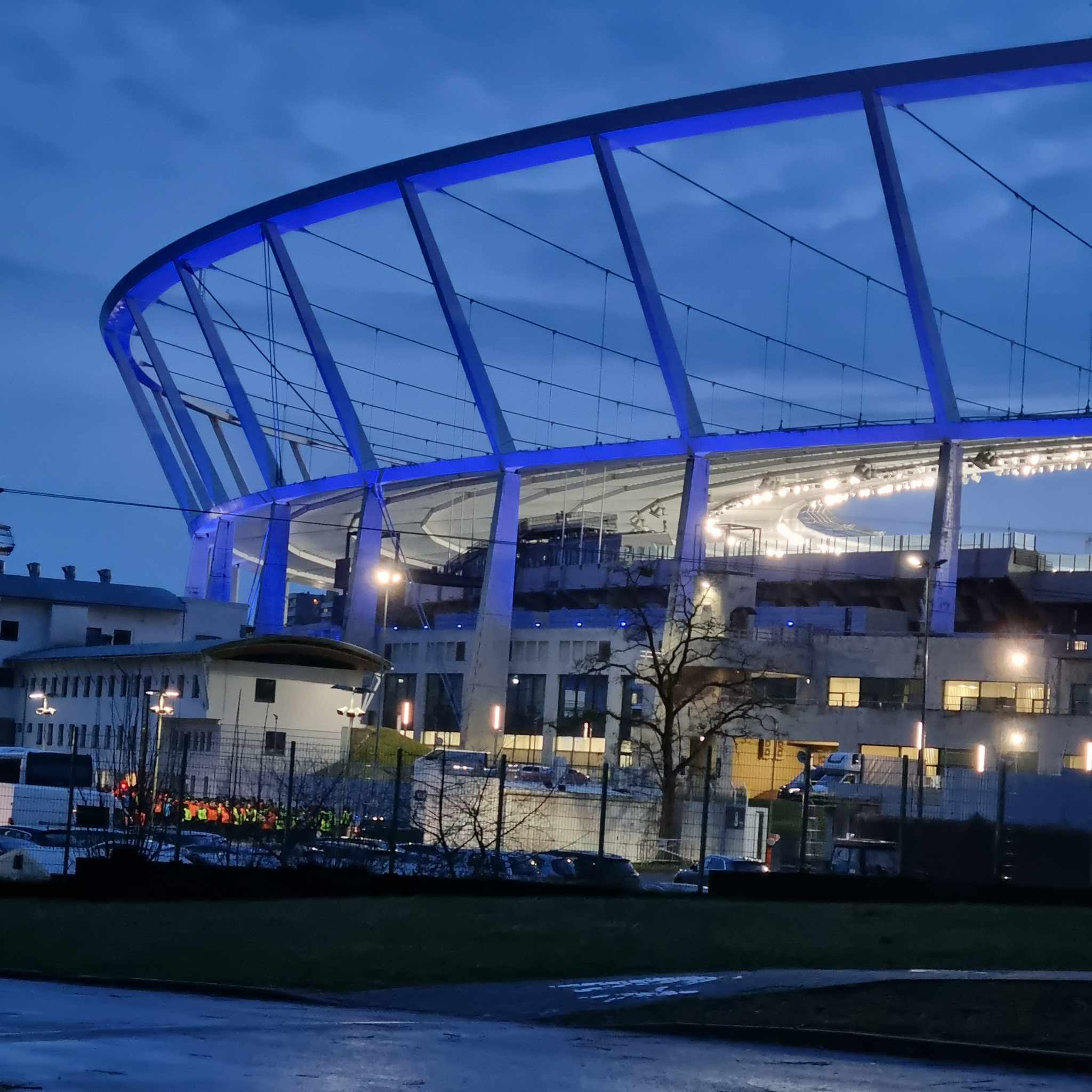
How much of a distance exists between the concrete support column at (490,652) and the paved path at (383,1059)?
59164mm

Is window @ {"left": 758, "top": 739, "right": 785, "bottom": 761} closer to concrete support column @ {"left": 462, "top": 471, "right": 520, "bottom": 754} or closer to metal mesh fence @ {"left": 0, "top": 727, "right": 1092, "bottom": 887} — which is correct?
concrete support column @ {"left": 462, "top": 471, "right": 520, "bottom": 754}

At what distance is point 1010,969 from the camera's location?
17234mm

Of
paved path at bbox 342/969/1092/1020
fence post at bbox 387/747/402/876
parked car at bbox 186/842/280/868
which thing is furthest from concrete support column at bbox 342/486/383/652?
paved path at bbox 342/969/1092/1020

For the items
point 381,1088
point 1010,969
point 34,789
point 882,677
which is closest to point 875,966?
point 1010,969

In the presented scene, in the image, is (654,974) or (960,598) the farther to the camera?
(960,598)

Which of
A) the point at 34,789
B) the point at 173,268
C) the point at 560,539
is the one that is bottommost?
the point at 34,789

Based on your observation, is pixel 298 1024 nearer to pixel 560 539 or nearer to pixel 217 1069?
pixel 217 1069


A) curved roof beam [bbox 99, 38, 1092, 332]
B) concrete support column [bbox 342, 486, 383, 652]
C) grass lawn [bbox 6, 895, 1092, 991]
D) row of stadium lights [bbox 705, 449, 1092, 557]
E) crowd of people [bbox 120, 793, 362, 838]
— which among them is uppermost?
curved roof beam [bbox 99, 38, 1092, 332]

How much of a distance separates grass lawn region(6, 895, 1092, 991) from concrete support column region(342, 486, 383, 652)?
54.4m

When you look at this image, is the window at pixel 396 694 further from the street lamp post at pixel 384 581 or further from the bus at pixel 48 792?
the bus at pixel 48 792

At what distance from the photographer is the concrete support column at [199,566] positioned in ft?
327

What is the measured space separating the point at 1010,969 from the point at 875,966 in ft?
4.62

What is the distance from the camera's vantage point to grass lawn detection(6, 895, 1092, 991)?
56.6 ft

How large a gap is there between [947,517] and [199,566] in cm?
5177
